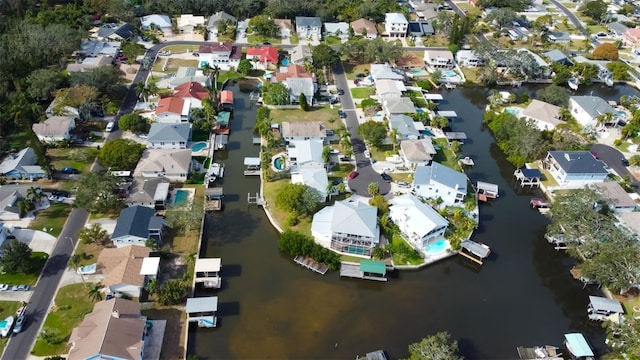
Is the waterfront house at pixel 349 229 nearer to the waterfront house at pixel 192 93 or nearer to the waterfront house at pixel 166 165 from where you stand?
the waterfront house at pixel 166 165

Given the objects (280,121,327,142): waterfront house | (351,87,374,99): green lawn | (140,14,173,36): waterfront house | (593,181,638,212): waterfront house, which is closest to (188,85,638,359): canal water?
(593,181,638,212): waterfront house

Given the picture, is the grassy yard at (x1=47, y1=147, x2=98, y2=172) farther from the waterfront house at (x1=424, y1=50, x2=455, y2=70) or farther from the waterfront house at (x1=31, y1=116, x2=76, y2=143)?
the waterfront house at (x1=424, y1=50, x2=455, y2=70)

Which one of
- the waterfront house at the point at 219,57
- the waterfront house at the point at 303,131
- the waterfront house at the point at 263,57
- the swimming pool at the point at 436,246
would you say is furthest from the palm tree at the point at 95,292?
the waterfront house at the point at 263,57

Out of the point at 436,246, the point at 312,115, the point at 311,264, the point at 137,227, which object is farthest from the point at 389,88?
the point at 137,227

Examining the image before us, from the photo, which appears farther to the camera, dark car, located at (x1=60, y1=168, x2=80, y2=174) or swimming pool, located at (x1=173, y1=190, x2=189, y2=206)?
dark car, located at (x1=60, y1=168, x2=80, y2=174)

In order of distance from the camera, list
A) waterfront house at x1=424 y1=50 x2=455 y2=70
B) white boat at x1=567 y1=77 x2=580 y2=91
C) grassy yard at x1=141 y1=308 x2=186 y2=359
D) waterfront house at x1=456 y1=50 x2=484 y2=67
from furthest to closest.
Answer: waterfront house at x1=456 y1=50 x2=484 y2=67
waterfront house at x1=424 y1=50 x2=455 y2=70
white boat at x1=567 y1=77 x2=580 y2=91
grassy yard at x1=141 y1=308 x2=186 y2=359
